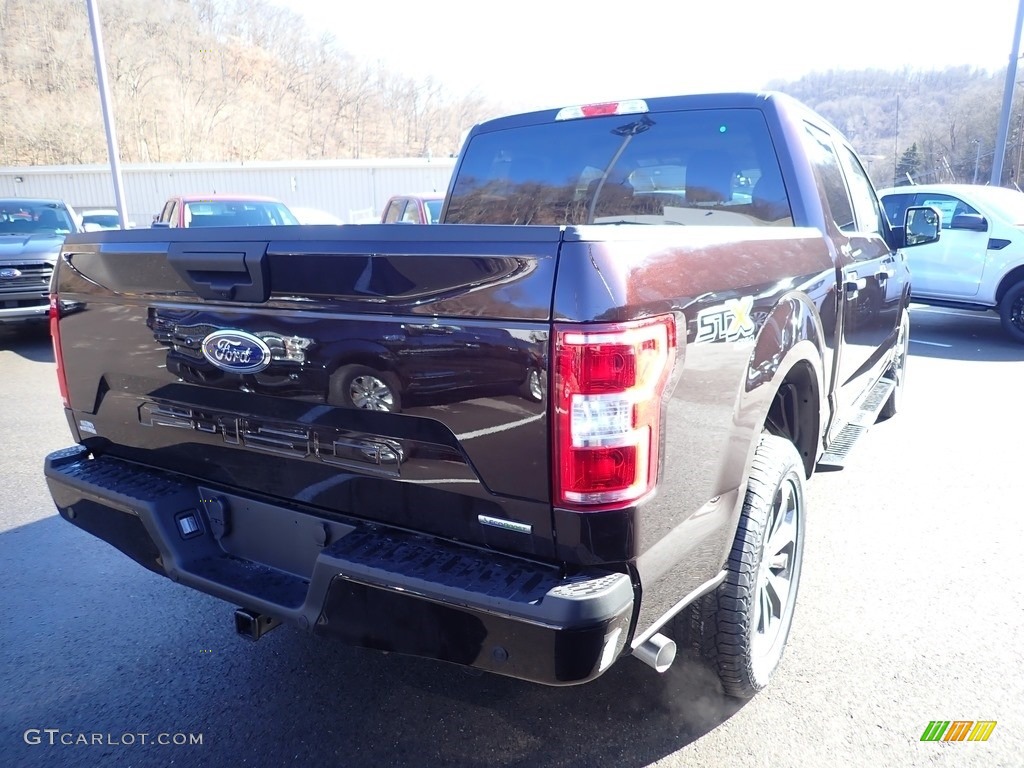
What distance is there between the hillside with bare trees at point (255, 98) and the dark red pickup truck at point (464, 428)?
46.3 m

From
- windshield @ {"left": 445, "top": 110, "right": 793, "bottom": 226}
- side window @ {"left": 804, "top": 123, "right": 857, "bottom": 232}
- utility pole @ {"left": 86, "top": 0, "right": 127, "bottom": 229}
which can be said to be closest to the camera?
windshield @ {"left": 445, "top": 110, "right": 793, "bottom": 226}

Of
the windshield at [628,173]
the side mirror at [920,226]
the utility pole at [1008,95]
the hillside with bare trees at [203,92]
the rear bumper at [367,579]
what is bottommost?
the rear bumper at [367,579]

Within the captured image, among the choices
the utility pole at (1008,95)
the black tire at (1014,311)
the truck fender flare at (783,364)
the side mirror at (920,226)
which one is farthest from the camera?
the utility pole at (1008,95)

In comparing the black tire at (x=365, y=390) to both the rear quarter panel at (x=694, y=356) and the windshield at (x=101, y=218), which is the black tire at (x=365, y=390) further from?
the windshield at (x=101, y=218)

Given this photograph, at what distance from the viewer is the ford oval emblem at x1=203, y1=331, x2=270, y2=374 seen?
6.72 feet

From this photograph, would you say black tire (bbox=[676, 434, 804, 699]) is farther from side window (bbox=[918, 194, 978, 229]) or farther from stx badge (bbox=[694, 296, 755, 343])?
side window (bbox=[918, 194, 978, 229])

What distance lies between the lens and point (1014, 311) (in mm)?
8773

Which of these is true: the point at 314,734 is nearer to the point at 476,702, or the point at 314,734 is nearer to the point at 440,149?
the point at 476,702

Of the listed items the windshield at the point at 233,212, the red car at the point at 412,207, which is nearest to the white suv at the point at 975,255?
the red car at the point at 412,207

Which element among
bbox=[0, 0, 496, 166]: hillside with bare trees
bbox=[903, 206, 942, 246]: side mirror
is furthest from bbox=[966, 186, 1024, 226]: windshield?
bbox=[0, 0, 496, 166]: hillside with bare trees

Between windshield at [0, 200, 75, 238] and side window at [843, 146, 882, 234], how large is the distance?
9.62 m

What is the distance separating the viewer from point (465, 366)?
5.70 ft

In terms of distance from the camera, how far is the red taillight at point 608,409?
63.4 inches

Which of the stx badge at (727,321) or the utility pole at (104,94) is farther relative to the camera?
the utility pole at (104,94)
